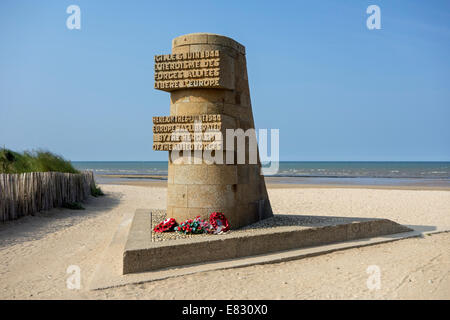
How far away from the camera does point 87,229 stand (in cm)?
1067

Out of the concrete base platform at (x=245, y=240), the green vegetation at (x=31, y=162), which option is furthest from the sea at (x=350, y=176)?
the concrete base platform at (x=245, y=240)

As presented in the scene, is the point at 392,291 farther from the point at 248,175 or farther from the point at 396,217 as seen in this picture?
the point at 396,217

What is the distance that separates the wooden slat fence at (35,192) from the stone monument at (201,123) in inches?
221

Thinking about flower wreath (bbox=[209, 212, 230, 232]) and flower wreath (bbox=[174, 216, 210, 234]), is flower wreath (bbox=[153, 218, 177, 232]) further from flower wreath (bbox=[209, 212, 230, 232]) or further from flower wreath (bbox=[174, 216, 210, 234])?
flower wreath (bbox=[209, 212, 230, 232])

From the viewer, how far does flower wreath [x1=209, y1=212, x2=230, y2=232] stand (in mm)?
7131

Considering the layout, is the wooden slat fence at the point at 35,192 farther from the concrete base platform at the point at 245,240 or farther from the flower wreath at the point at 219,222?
the flower wreath at the point at 219,222

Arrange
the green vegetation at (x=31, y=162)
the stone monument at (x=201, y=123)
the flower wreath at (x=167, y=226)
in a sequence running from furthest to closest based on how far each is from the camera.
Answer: the green vegetation at (x=31, y=162)
the stone monument at (x=201, y=123)
the flower wreath at (x=167, y=226)

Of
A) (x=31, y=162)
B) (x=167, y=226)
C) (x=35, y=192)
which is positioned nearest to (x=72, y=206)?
(x=35, y=192)

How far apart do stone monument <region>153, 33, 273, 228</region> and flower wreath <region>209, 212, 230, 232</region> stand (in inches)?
5.9

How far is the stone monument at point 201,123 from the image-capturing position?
741 centimetres

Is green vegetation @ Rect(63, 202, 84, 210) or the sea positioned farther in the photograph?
the sea

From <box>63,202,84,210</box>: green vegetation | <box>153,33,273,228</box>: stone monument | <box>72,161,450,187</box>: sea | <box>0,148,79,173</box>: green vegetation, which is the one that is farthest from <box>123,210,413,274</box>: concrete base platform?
<box>72,161,450,187</box>: sea

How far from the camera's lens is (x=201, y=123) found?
7.38 meters
